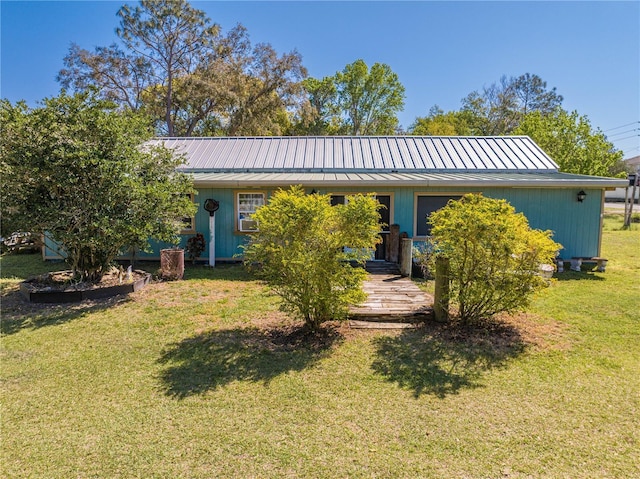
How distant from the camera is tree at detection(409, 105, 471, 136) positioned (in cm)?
3022

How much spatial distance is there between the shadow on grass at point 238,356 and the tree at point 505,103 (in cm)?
3556

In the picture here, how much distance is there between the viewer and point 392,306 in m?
6.00

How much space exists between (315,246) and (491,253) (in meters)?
2.34

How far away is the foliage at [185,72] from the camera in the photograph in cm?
2325

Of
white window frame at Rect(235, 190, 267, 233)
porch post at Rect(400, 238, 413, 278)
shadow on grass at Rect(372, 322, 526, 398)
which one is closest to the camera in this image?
shadow on grass at Rect(372, 322, 526, 398)

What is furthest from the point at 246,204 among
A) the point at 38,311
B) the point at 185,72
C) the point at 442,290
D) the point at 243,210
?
the point at 185,72

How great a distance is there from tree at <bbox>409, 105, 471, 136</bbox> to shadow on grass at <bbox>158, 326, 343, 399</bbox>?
28.1m

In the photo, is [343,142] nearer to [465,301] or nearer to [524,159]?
A: [524,159]

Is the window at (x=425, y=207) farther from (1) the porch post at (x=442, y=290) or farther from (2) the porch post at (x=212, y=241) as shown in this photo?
(2) the porch post at (x=212, y=241)

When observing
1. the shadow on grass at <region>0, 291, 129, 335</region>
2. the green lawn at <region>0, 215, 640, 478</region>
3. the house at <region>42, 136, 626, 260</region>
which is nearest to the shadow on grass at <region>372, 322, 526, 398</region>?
the green lawn at <region>0, 215, 640, 478</region>

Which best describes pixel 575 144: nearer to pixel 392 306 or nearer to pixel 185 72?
pixel 392 306

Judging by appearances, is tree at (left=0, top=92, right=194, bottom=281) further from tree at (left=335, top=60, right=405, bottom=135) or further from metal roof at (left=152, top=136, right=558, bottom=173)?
tree at (left=335, top=60, right=405, bottom=135)

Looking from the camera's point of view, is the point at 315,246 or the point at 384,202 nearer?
the point at 315,246

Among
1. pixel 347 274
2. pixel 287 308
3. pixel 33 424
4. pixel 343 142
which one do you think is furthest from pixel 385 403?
pixel 343 142
